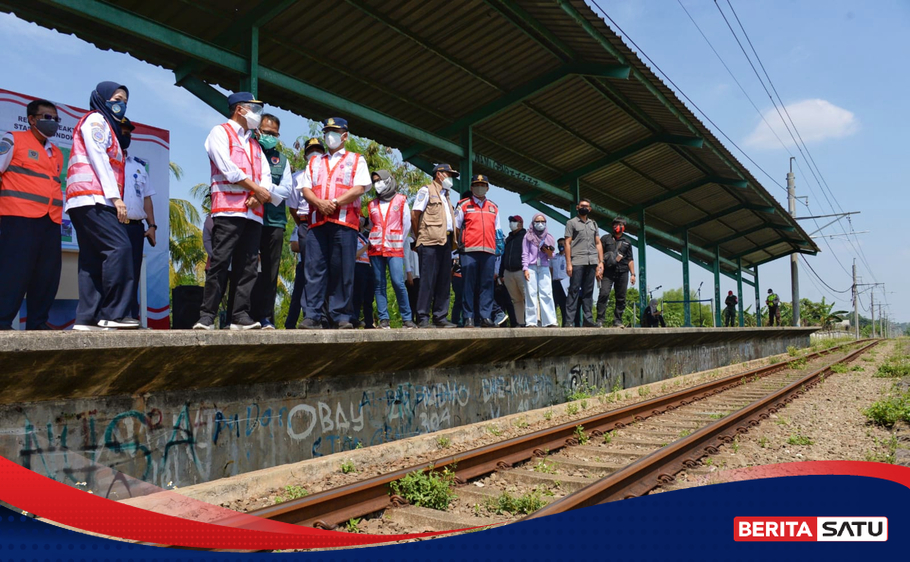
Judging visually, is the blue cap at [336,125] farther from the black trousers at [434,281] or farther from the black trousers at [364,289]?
the black trousers at [364,289]

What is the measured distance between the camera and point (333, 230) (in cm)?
645

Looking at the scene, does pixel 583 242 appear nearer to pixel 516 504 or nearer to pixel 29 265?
pixel 516 504

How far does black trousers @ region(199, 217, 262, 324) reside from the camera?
5.35 metres

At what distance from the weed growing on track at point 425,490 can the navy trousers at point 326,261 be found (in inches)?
81.6

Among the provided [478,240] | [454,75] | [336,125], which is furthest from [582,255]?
[336,125]

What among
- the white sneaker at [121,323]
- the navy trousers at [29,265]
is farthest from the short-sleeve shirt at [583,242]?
the navy trousers at [29,265]

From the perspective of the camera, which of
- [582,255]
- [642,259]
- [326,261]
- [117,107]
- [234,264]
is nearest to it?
[117,107]

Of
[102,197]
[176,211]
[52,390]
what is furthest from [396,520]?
[176,211]

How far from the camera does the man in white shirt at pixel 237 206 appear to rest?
17.5 feet

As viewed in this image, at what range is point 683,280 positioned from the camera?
1000 inches

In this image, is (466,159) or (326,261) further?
(466,159)

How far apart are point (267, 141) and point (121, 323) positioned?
246 centimetres

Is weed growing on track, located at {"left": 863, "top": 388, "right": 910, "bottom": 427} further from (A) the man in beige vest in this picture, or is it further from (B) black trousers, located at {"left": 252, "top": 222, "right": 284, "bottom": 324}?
(B) black trousers, located at {"left": 252, "top": 222, "right": 284, "bottom": 324}

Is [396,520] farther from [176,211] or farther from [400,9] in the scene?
[176,211]
